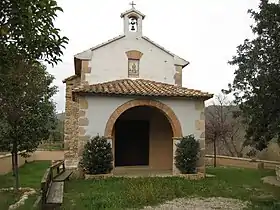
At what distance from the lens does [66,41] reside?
445 centimetres

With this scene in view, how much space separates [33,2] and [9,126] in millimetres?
10216

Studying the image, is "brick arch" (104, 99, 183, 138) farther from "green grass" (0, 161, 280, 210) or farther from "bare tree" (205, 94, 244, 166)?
"bare tree" (205, 94, 244, 166)

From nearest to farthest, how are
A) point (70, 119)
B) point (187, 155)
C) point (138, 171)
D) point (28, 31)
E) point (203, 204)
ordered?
1. point (28, 31)
2. point (203, 204)
3. point (187, 155)
4. point (138, 171)
5. point (70, 119)

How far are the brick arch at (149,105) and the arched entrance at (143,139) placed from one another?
6.52 feet

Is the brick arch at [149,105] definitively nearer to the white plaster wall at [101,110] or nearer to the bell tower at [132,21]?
the white plaster wall at [101,110]

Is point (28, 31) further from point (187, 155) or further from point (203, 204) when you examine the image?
point (187, 155)

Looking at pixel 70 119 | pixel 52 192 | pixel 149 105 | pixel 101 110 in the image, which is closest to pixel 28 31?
pixel 52 192

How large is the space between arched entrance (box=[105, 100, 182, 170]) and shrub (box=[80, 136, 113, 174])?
3319mm

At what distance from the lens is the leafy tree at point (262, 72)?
1184 cm

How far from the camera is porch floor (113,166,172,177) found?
14.1 m

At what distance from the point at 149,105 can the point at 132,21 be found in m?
4.67

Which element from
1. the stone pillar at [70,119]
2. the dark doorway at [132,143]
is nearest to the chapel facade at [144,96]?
the dark doorway at [132,143]

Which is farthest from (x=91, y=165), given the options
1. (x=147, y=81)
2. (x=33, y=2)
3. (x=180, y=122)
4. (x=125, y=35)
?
(x=33, y=2)

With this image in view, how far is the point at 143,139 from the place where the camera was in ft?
54.6
